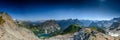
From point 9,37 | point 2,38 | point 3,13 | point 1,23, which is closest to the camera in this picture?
point 2,38

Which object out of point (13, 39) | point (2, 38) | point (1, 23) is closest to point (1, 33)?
point (2, 38)

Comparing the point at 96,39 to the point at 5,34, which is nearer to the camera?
the point at 5,34

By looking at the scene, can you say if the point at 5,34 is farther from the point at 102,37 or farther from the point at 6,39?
the point at 102,37

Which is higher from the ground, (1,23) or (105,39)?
(1,23)

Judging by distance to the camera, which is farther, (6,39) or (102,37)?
(102,37)

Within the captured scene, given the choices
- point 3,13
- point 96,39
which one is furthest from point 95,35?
point 3,13

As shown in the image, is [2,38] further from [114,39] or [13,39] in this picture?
[114,39]

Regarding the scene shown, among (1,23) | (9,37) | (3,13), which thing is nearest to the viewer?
(9,37)

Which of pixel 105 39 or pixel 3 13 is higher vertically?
pixel 3 13

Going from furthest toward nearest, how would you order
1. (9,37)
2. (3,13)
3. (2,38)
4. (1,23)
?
(3,13) < (1,23) < (9,37) < (2,38)
